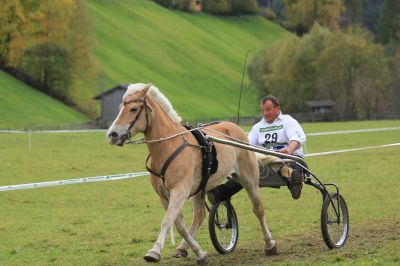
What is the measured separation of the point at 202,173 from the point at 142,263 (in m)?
1.29

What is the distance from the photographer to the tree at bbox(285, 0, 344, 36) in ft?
433

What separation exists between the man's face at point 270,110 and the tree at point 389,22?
11674 cm

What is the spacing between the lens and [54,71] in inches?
2830

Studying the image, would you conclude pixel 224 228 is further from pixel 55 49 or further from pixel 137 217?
pixel 55 49

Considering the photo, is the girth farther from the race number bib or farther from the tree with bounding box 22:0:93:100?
the tree with bounding box 22:0:93:100

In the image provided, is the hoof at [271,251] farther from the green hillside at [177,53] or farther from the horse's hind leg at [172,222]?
the green hillside at [177,53]

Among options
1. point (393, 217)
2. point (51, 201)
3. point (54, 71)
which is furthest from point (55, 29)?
point (393, 217)

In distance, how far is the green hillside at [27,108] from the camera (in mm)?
63812

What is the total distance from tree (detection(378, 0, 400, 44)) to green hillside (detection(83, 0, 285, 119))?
17.0 m

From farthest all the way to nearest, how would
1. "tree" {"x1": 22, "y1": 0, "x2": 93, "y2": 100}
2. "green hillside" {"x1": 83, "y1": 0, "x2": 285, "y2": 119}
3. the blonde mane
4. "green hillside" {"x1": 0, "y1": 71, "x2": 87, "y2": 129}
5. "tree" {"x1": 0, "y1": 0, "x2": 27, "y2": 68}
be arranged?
"green hillside" {"x1": 83, "y1": 0, "x2": 285, "y2": 119} → "tree" {"x1": 22, "y1": 0, "x2": 93, "y2": 100} → "tree" {"x1": 0, "y1": 0, "x2": 27, "y2": 68} → "green hillside" {"x1": 0, "y1": 71, "x2": 87, "y2": 129} → the blonde mane

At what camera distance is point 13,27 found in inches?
2808

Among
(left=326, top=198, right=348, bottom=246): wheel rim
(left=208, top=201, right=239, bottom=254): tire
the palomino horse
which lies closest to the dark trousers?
(left=208, top=201, right=239, bottom=254): tire

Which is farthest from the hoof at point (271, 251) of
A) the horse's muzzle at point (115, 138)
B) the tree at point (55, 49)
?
the tree at point (55, 49)

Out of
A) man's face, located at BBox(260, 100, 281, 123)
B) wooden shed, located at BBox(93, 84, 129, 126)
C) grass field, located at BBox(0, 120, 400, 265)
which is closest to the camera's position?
grass field, located at BBox(0, 120, 400, 265)
